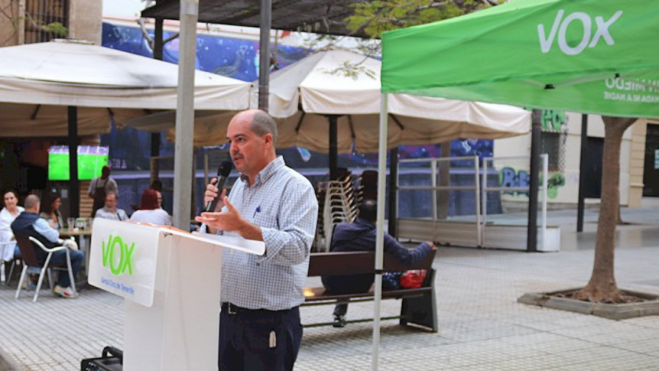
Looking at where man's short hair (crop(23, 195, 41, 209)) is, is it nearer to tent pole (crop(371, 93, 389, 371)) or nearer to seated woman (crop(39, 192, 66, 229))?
seated woman (crop(39, 192, 66, 229))

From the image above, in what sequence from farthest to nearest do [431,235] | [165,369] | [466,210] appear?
[466,210] < [431,235] < [165,369]

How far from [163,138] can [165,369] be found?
72.0ft

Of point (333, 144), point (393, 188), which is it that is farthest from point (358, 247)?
point (393, 188)

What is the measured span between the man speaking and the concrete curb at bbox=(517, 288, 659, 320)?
671 centimetres

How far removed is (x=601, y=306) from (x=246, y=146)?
7089mm

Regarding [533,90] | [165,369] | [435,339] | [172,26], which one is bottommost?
[435,339]

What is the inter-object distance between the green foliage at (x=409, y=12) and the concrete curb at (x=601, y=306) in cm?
385

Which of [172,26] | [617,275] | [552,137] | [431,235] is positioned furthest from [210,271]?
[552,137]

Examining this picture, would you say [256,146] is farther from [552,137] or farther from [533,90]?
[552,137]

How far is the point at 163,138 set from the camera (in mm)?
24703

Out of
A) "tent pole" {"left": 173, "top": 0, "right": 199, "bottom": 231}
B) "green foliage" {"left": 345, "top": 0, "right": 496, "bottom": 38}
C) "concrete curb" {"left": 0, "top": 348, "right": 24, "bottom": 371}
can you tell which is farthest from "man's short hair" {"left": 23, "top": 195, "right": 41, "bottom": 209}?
"green foliage" {"left": 345, "top": 0, "right": 496, "bottom": 38}

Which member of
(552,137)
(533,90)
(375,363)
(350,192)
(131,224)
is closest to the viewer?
(131,224)

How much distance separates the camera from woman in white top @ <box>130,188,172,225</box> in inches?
389

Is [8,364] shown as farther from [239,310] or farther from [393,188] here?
[393,188]
